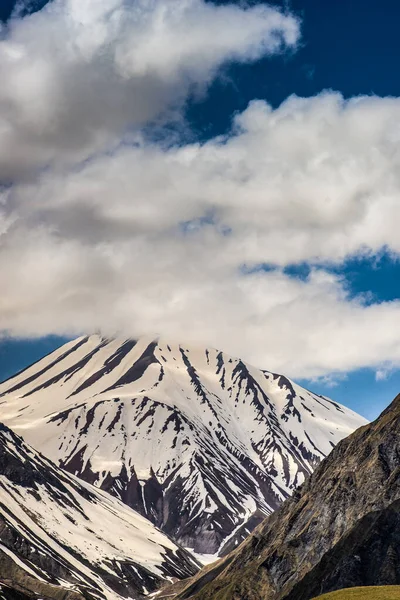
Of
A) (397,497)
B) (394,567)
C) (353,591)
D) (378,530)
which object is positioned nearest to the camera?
(353,591)

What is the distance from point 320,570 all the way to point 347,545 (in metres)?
7.46

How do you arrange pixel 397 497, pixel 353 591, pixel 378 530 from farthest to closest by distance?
pixel 397 497
pixel 378 530
pixel 353 591

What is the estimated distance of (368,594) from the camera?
314ft

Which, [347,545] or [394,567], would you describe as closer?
[394,567]

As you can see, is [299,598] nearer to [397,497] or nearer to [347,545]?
[347,545]

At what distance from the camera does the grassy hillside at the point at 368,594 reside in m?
93.2

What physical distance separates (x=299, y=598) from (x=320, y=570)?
7.52 meters

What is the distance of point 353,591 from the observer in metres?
98.5

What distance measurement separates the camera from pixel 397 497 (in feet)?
651

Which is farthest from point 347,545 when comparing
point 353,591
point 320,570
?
point 353,591

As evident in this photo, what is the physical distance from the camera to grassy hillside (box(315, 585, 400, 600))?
306ft

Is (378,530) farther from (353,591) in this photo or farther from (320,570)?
(353,591)

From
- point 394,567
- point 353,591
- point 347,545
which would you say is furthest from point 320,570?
point 353,591

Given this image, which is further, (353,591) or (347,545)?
(347,545)
